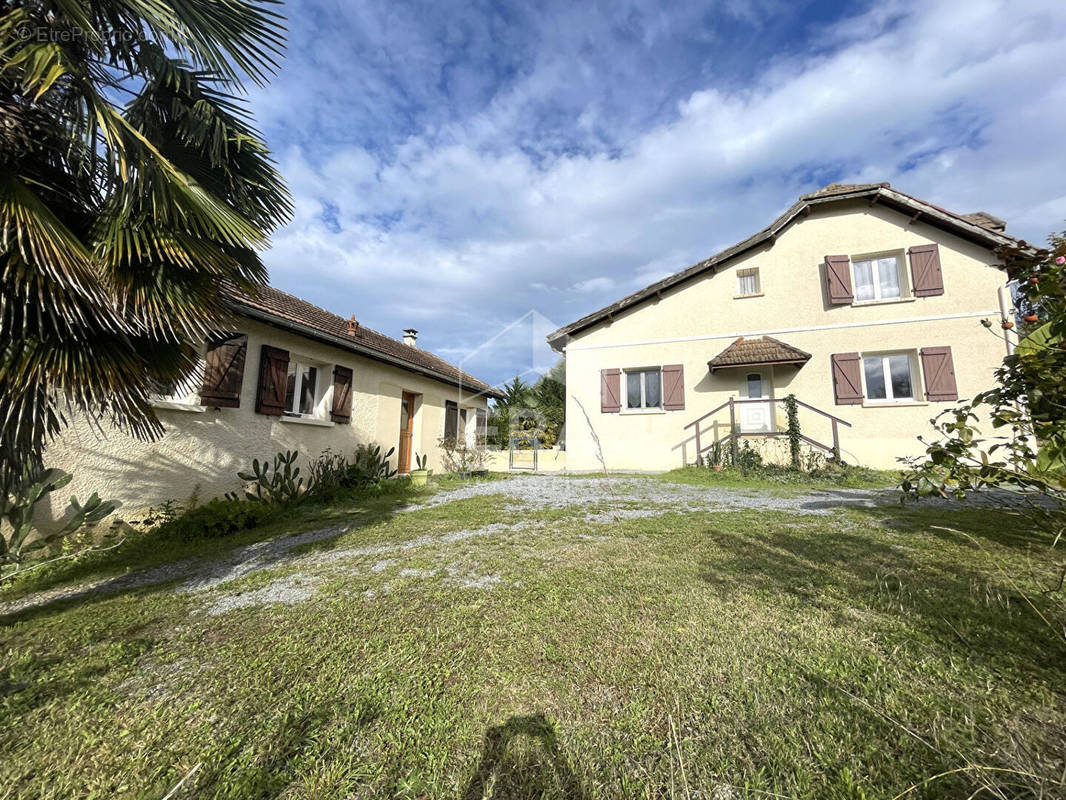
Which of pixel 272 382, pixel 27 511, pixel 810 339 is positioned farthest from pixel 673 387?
pixel 27 511

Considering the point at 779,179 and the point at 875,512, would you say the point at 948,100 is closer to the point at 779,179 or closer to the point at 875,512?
the point at 779,179

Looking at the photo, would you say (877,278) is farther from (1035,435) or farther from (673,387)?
(1035,435)

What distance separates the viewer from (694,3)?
26.5 ft

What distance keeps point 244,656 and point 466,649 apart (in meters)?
1.21

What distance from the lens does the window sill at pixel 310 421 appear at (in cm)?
712

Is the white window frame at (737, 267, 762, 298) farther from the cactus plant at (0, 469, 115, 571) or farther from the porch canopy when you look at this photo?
the cactus plant at (0, 469, 115, 571)

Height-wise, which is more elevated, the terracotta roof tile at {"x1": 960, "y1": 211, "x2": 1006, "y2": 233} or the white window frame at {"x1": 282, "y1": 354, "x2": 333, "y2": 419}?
the terracotta roof tile at {"x1": 960, "y1": 211, "x2": 1006, "y2": 233}

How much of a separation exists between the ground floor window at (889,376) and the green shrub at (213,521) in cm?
1337

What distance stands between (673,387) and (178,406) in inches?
427

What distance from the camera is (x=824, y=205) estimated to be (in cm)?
1120

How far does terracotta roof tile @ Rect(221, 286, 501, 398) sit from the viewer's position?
21.5 ft

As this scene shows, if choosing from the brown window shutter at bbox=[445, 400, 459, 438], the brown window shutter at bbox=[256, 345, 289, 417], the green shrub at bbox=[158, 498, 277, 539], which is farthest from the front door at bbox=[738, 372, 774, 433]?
the green shrub at bbox=[158, 498, 277, 539]

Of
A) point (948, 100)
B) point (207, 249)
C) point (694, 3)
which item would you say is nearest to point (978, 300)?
point (948, 100)

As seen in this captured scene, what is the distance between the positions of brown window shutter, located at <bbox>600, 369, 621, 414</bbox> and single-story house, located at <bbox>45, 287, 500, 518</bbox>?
16.9ft
